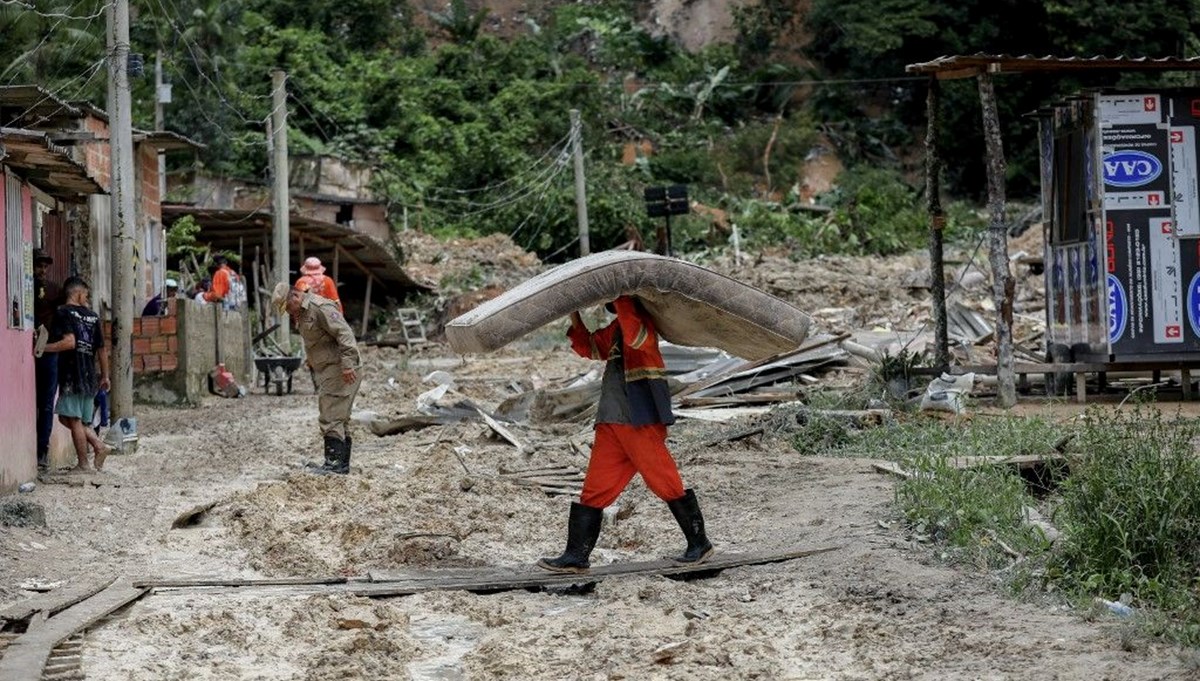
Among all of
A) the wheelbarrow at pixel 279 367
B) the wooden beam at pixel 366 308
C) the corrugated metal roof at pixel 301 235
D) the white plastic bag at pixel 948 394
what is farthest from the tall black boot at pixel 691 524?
the wooden beam at pixel 366 308

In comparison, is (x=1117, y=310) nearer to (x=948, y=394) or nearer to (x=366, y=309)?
(x=948, y=394)

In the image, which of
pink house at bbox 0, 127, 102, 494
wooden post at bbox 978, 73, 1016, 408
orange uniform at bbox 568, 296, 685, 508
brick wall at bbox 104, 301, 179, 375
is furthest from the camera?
brick wall at bbox 104, 301, 179, 375

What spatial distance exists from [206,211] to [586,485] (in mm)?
23503

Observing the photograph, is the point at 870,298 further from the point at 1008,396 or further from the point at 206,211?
the point at 1008,396

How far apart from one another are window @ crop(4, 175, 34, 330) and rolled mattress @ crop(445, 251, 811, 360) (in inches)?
203

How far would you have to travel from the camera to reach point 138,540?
33.9 ft

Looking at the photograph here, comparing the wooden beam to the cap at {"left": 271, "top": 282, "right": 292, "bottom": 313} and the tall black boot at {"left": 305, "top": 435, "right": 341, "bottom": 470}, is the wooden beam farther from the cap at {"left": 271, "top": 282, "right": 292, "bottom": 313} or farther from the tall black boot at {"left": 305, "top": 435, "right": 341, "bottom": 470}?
the cap at {"left": 271, "top": 282, "right": 292, "bottom": 313}

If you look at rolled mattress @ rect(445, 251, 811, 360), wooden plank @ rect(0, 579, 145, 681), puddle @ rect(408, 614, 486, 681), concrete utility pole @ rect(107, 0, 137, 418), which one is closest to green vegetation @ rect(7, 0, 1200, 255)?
concrete utility pole @ rect(107, 0, 137, 418)

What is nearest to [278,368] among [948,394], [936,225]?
[936,225]

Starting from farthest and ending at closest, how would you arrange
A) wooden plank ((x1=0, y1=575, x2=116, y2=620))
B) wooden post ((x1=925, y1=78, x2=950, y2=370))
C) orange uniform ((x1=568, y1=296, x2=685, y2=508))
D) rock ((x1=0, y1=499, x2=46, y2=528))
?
wooden post ((x1=925, y1=78, x2=950, y2=370)) < rock ((x1=0, y1=499, x2=46, y2=528)) < orange uniform ((x1=568, y1=296, x2=685, y2=508)) < wooden plank ((x1=0, y1=575, x2=116, y2=620))

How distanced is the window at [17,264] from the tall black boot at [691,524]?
608 centimetres

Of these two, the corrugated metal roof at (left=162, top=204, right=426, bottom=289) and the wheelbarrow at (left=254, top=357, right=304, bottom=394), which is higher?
the corrugated metal roof at (left=162, top=204, right=426, bottom=289)

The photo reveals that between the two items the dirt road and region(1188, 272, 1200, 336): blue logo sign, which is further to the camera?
region(1188, 272, 1200, 336): blue logo sign

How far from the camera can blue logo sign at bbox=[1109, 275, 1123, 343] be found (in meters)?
14.9
